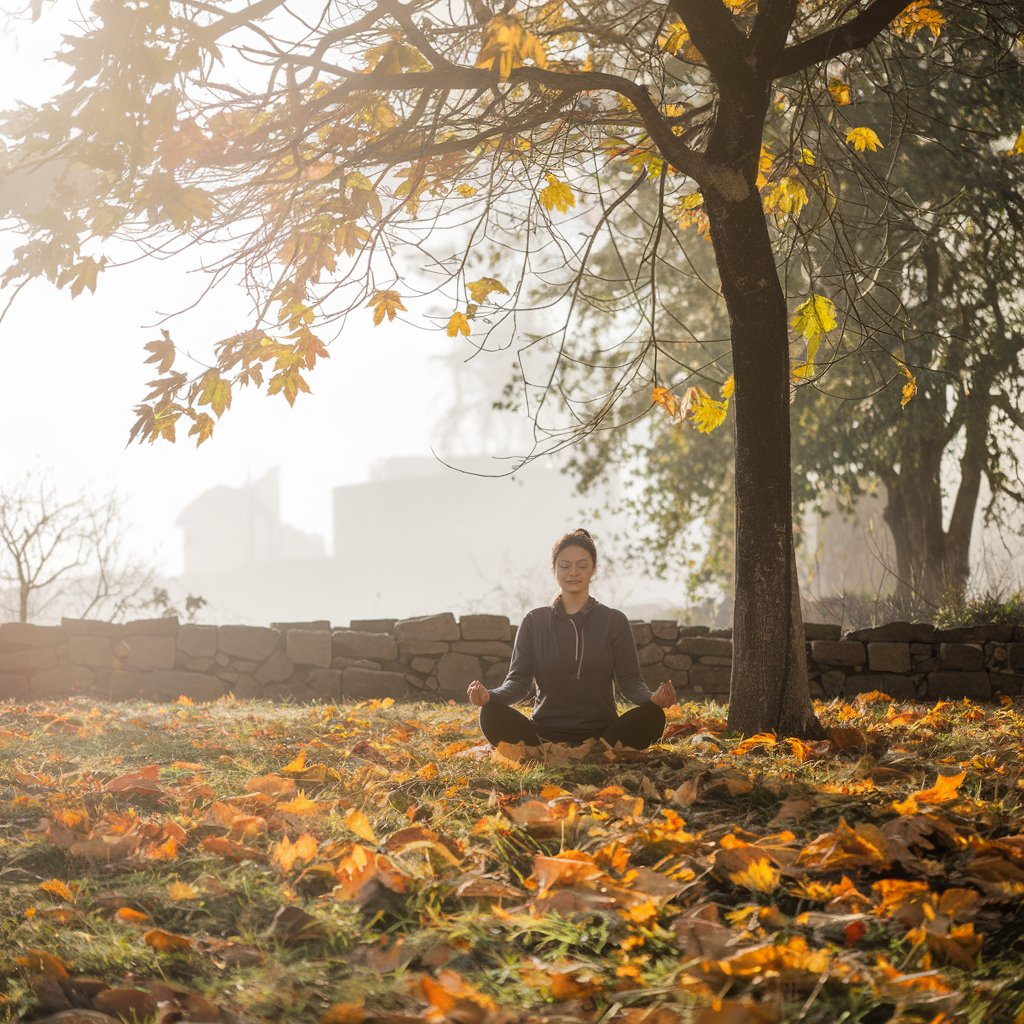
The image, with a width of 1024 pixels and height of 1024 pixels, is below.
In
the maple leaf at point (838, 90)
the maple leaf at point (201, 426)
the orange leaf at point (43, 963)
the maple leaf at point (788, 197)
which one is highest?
the maple leaf at point (838, 90)

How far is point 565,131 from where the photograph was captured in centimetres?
550

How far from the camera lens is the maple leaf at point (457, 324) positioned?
5.09 metres

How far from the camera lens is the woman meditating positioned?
175 inches

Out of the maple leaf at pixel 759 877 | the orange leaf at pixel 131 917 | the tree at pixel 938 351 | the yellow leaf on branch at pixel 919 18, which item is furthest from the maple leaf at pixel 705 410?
the tree at pixel 938 351

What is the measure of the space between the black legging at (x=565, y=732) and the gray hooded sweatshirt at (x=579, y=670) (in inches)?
1.8

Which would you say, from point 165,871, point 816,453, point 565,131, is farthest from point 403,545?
Result: point 165,871

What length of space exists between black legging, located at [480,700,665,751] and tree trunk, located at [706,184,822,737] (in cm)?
79

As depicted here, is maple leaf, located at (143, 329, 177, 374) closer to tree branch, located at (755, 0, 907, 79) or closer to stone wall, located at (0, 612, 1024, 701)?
tree branch, located at (755, 0, 907, 79)

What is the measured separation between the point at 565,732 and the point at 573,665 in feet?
1.00

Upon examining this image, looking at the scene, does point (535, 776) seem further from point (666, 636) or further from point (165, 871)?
point (666, 636)

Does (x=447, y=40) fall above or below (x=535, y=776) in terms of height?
above

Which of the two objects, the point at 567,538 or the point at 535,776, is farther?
the point at 567,538

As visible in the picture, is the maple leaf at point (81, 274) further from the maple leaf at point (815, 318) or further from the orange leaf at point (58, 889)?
the maple leaf at point (815, 318)

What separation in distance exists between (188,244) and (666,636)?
519 cm
